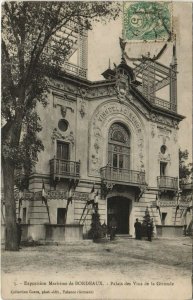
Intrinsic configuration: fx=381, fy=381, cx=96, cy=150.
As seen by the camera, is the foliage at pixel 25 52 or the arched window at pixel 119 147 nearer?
the foliage at pixel 25 52

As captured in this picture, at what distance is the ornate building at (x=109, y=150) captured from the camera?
1692cm

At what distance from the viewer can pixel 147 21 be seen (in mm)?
12609

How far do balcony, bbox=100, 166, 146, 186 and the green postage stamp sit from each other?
24.4ft

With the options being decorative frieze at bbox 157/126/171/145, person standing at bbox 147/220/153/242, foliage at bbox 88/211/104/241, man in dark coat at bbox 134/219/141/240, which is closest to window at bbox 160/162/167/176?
decorative frieze at bbox 157/126/171/145

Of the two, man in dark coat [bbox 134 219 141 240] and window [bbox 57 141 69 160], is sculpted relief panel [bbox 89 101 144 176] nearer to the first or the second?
window [bbox 57 141 69 160]

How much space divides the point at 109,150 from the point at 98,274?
33.0 ft

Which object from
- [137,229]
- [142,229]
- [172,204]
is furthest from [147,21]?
[172,204]

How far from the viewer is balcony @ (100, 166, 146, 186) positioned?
1878 centimetres

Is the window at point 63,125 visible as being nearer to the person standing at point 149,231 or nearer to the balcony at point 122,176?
the balcony at point 122,176

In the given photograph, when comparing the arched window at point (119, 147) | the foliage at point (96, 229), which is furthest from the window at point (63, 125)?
the foliage at point (96, 229)

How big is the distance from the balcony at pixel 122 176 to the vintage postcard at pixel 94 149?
2.3 inches

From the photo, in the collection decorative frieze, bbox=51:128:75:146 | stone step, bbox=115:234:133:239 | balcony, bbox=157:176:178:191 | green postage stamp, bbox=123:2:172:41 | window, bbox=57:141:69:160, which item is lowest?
stone step, bbox=115:234:133:239

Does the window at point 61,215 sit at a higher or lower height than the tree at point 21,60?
lower

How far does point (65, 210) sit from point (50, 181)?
1.51 m
